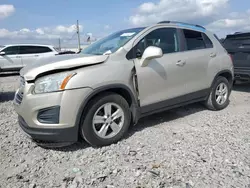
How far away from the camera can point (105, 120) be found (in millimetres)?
3262

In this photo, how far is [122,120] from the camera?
3418 mm

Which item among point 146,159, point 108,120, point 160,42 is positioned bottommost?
Result: point 146,159

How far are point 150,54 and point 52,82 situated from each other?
4.68 ft

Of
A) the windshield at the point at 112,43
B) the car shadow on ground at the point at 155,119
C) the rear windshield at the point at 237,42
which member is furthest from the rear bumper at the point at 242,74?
the windshield at the point at 112,43

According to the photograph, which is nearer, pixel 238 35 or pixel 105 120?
pixel 105 120

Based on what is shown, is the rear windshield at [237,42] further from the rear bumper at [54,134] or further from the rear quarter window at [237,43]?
the rear bumper at [54,134]

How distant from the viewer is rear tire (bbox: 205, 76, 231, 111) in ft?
15.6

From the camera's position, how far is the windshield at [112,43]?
3.60m

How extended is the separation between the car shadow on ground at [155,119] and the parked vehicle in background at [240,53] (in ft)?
5.84

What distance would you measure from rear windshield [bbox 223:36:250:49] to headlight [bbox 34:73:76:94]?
17.6 ft

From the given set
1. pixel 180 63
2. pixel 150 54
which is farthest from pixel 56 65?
pixel 180 63

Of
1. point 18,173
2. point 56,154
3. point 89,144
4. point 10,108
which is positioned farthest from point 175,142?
point 10,108

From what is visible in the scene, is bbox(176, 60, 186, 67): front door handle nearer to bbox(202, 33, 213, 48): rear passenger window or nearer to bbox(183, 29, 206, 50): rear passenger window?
bbox(183, 29, 206, 50): rear passenger window

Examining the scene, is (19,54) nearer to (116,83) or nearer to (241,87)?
(241,87)
